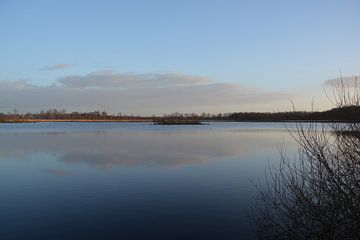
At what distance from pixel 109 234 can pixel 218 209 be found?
2.65 meters

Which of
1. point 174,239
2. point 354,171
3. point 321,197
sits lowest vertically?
point 174,239

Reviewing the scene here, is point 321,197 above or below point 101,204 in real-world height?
above

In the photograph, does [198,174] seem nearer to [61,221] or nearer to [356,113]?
[61,221]

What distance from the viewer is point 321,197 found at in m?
5.40

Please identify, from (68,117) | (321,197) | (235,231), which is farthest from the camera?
(68,117)

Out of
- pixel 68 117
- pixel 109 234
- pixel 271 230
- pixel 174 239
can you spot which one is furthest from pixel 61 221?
pixel 68 117

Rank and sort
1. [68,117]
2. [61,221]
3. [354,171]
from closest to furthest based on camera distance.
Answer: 1. [354,171]
2. [61,221]
3. [68,117]

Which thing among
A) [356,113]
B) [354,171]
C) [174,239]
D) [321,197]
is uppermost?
[356,113]

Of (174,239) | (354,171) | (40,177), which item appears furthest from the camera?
(40,177)

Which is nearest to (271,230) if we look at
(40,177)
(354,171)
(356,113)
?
(354,171)

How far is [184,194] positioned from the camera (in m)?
9.66

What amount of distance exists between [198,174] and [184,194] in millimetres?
3200

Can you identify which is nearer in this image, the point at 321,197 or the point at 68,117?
the point at 321,197

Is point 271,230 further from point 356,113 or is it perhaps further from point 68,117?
point 68,117
